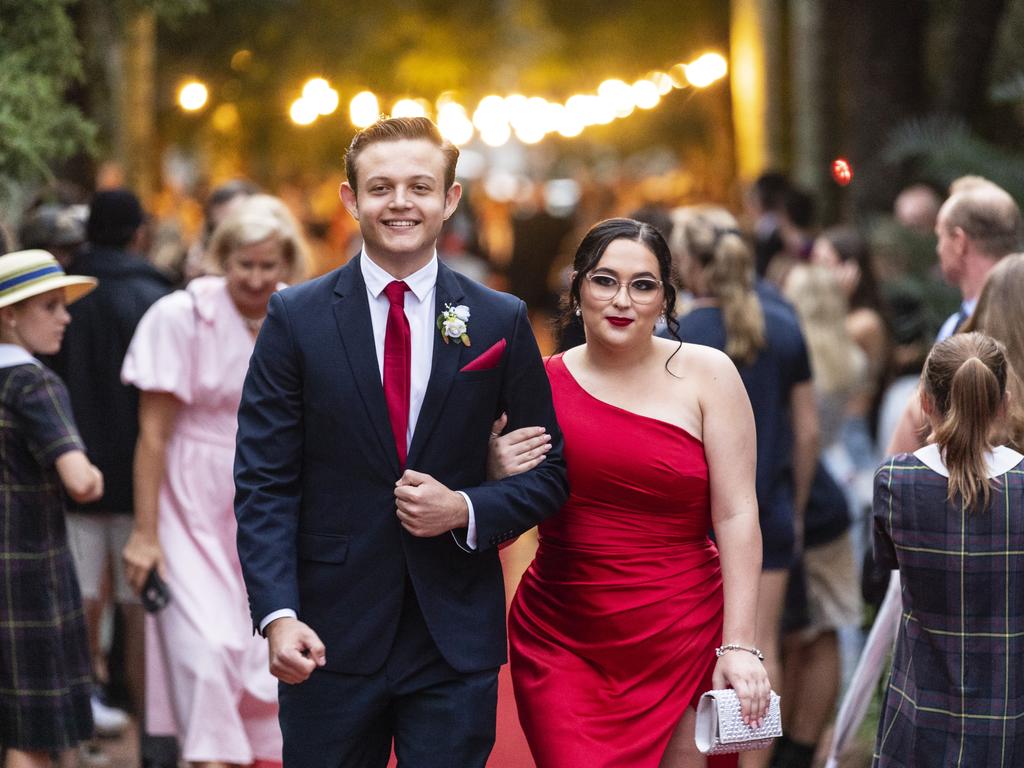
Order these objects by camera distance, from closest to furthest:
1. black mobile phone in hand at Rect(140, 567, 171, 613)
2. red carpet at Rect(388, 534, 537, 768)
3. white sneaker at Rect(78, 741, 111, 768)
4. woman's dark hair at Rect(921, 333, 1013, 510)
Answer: woman's dark hair at Rect(921, 333, 1013, 510)
red carpet at Rect(388, 534, 537, 768)
black mobile phone in hand at Rect(140, 567, 171, 613)
white sneaker at Rect(78, 741, 111, 768)

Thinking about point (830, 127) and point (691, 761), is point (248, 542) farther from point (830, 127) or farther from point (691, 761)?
point (830, 127)

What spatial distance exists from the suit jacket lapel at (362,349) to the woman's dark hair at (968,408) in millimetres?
1621

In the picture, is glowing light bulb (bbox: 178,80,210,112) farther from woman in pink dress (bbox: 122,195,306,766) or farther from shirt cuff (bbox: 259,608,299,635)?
shirt cuff (bbox: 259,608,299,635)

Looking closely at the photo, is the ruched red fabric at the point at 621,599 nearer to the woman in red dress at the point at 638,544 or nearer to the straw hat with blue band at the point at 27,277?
the woman in red dress at the point at 638,544

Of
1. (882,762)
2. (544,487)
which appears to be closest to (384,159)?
(544,487)

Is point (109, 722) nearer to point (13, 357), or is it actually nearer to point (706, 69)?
point (13, 357)

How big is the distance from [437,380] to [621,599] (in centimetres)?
89

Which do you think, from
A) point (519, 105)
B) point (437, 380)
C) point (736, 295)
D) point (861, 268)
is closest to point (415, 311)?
point (437, 380)

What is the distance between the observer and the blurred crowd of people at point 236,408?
19.0ft

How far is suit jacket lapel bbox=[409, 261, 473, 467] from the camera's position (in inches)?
153

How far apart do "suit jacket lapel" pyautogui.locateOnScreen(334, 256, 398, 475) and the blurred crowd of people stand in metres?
1.14

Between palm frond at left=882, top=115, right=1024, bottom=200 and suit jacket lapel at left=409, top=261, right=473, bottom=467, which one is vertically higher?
palm frond at left=882, top=115, right=1024, bottom=200

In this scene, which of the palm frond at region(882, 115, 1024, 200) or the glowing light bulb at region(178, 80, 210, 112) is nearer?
the palm frond at region(882, 115, 1024, 200)

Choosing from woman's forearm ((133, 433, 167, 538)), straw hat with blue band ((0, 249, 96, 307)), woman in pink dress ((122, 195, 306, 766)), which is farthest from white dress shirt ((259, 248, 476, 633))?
woman's forearm ((133, 433, 167, 538))
